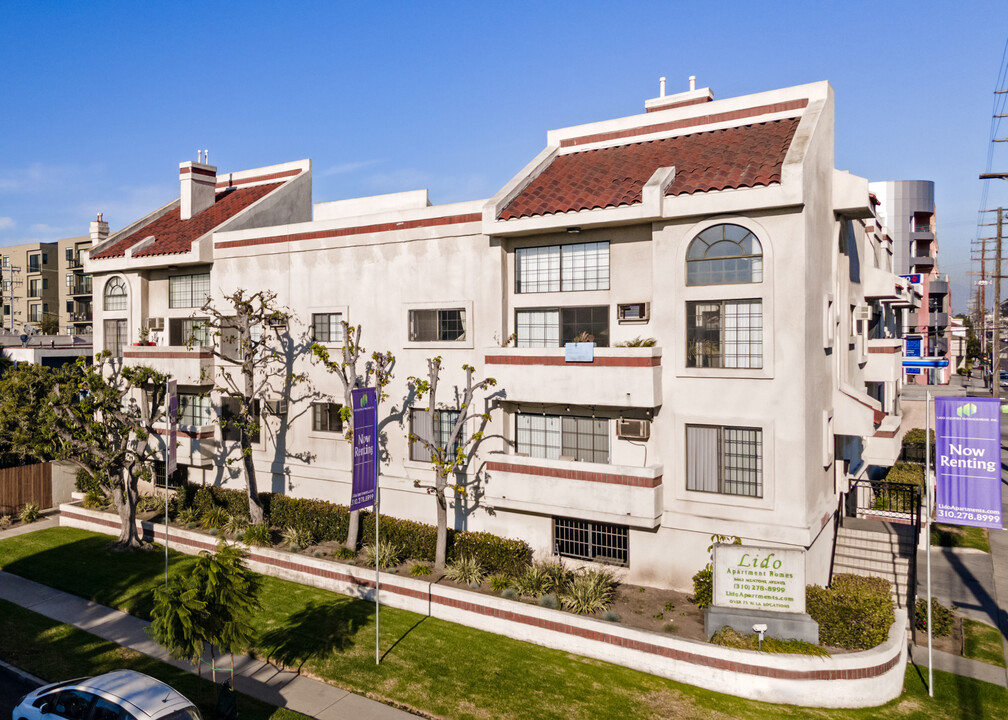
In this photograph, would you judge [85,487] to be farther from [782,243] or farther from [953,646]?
[953,646]

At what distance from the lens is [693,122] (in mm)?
22188

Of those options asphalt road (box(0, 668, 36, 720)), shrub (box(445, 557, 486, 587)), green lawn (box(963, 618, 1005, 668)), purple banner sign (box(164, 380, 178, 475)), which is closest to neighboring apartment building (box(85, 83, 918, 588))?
shrub (box(445, 557, 486, 587))

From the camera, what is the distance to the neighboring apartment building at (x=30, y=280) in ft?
257

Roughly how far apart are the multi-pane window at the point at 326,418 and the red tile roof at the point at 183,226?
9221 mm

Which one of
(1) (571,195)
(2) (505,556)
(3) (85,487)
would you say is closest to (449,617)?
(2) (505,556)

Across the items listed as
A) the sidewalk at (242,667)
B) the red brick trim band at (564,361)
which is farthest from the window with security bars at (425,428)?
the sidewalk at (242,667)

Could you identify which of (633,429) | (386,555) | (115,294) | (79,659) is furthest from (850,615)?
(115,294)

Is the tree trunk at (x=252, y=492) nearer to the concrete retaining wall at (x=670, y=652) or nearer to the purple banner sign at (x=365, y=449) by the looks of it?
the concrete retaining wall at (x=670, y=652)

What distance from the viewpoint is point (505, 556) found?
67.5ft

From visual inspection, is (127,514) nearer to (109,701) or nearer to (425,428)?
(425,428)

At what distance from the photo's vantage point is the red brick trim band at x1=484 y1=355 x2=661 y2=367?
18688 mm

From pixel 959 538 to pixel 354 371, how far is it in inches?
983

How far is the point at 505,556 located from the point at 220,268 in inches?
654

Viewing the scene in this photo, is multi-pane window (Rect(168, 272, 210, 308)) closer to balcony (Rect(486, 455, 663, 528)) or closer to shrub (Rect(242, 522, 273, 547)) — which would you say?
shrub (Rect(242, 522, 273, 547))
